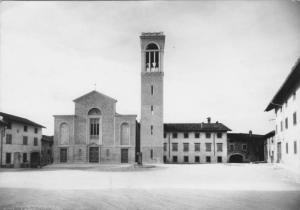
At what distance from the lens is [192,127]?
1859 inches

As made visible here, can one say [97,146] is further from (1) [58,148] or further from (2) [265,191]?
(2) [265,191]

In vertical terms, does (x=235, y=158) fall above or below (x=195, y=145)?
below

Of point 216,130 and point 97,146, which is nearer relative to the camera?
point 97,146

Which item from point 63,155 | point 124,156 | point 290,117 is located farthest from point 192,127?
point 290,117

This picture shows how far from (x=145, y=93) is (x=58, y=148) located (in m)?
12.2

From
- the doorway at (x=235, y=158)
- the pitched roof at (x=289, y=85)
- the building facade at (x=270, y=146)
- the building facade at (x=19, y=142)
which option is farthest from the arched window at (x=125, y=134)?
the doorway at (x=235, y=158)

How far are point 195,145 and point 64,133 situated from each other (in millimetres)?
19850

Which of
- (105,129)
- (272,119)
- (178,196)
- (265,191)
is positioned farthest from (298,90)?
(105,129)

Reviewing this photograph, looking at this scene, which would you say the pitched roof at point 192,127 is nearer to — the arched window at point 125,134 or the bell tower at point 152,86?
the bell tower at point 152,86

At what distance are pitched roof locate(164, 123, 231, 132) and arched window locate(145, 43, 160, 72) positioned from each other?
12.8 metres

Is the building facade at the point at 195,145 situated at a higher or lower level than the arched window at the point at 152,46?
lower

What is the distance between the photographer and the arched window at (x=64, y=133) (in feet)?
120

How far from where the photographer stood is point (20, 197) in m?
11.8

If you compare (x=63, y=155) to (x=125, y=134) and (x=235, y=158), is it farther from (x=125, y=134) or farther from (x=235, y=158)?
(x=235, y=158)
